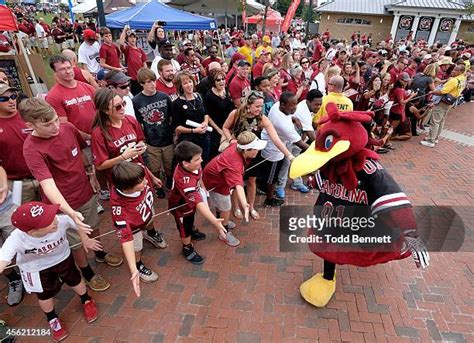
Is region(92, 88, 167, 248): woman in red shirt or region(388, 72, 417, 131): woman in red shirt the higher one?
region(92, 88, 167, 248): woman in red shirt

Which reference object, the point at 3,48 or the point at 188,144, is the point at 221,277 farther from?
the point at 3,48

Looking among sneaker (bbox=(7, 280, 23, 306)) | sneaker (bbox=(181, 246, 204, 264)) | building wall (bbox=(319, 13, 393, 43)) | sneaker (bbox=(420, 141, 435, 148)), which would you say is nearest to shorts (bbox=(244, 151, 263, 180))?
sneaker (bbox=(181, 246, 204, 264))

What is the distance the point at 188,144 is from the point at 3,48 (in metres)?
5.14

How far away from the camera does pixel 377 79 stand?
652 centimetres

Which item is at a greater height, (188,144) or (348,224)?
(188,144)

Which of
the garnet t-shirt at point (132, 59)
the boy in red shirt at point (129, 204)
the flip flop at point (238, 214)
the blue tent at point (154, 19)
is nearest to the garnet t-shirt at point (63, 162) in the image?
the boy in red shirt at point (129, 204)

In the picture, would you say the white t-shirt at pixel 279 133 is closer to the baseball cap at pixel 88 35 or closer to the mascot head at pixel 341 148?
the mascot head at pixel 341 148

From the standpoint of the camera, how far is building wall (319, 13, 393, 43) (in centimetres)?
3269

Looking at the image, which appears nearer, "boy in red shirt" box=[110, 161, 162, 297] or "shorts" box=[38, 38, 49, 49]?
"boy in red shirt" box=[110, 161, 162, 297]

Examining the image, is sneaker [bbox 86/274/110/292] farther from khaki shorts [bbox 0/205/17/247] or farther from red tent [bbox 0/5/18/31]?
red tent [bbox 0/5/18/31]

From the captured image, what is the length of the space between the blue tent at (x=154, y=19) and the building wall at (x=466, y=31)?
35141 millimetres

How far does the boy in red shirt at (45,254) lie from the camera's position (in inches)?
83.9

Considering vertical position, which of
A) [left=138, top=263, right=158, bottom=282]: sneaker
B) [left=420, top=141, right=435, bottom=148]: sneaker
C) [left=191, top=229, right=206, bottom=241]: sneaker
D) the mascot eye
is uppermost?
the mascot eye

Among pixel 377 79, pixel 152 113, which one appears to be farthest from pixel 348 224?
pixel 377 79
